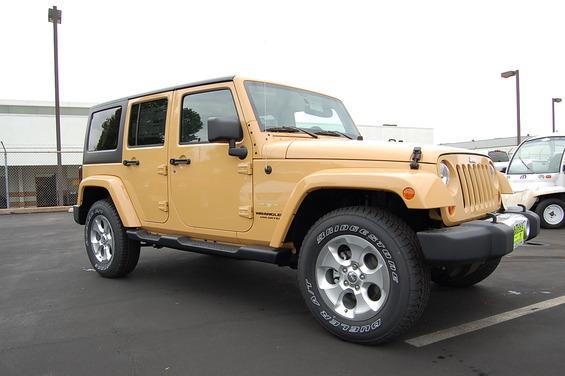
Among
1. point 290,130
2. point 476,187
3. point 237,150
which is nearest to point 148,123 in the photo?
point 237,150

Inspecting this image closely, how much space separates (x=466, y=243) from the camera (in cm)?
318

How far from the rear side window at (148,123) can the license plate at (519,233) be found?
3398 mm

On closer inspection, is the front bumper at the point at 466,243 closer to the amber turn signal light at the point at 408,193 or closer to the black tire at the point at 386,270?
the black tire at the point at 386,270

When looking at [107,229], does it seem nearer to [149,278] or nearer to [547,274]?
[149,278]

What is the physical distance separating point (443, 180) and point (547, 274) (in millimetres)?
3092

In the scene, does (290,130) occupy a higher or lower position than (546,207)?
higher

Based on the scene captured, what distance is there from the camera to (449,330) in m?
3.77

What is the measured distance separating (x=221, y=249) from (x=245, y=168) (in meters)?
0.78

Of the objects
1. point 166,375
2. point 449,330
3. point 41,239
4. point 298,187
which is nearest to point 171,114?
point 298,187

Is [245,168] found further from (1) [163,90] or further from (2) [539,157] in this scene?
(2) [539,157]

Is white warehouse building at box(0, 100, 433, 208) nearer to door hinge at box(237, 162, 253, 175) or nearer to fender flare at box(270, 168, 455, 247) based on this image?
door hinge at box(237, 162, 253, 175)

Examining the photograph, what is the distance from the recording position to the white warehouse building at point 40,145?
62.4 feet

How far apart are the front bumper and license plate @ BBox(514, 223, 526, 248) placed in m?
0.30

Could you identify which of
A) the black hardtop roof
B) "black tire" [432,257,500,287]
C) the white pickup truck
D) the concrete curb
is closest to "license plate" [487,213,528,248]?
"black tire" [432,257,500,287]
